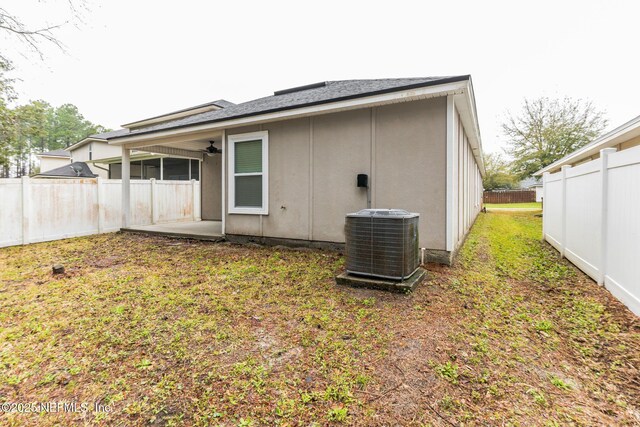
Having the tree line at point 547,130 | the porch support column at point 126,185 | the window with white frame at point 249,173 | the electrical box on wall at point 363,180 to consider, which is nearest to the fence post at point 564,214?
the electrical box on wall at point 363,180

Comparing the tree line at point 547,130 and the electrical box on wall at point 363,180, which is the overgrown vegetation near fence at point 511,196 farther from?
the electrical box on wall at point 363,180

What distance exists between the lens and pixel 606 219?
3.79m

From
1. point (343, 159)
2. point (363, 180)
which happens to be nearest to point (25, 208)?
point (343, 159)

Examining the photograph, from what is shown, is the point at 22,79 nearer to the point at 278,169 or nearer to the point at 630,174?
the point at 278,169

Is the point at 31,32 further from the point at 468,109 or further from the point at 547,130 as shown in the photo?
→ the point at 547,130

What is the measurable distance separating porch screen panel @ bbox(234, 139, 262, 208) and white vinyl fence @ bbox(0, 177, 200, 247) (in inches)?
196

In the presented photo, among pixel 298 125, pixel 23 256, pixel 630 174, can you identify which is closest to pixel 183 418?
pixel 630 174

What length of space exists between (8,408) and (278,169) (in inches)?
201

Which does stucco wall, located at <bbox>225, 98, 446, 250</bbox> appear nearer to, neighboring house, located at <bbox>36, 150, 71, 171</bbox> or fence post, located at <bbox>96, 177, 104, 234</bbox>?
fence post, located at <bbox>96, 177, 104, 234</bbox>

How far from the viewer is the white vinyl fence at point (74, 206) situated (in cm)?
689

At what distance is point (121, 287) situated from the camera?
13.1 feet

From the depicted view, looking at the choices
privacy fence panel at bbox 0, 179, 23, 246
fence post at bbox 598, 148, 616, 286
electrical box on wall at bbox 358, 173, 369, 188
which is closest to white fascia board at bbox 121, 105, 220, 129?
privacy fence panel at bbox 0, 179, 23, 246

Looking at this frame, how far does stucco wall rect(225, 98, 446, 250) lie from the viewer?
4832mm

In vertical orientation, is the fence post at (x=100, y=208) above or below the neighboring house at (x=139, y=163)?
below
